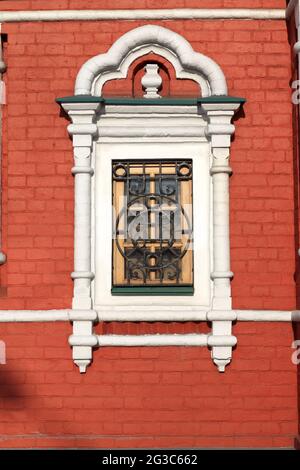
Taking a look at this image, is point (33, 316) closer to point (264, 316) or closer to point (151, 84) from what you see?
point (264, 316)

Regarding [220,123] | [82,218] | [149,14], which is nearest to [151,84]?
[149,14]

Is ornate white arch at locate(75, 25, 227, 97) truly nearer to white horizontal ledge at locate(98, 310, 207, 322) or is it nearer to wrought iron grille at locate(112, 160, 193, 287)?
wrought iron grille at locate(112, 160, 193, 287)

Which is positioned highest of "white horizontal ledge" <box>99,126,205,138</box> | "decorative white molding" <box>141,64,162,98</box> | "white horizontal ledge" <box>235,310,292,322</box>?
"decorative white molding" <box>141,64,162,98</box>

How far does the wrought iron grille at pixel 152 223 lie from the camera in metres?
6.21

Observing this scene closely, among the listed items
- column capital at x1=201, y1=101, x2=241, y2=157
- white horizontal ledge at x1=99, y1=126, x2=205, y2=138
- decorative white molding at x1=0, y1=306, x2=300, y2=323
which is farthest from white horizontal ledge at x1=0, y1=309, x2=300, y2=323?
white horizontal ledge at x1=99, y1=126, x2=205, y2=138

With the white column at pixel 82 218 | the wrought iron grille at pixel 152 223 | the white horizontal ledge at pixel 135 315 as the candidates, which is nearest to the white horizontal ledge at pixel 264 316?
the white horizontal ledge at pixel 135 315

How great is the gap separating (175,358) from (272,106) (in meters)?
2.37

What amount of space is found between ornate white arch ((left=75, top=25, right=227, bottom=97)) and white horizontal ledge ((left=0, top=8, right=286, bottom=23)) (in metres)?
0.15

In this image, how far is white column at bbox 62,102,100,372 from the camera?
6.03 m

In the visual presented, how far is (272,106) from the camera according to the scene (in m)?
6.28

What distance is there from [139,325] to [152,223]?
90 cm

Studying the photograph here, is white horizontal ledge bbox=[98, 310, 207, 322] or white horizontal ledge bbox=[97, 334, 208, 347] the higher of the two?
white horizontal ledge bbox=[98, 310, 207, 322]

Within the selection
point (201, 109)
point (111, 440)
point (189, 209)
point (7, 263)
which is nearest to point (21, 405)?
point (111, 440)

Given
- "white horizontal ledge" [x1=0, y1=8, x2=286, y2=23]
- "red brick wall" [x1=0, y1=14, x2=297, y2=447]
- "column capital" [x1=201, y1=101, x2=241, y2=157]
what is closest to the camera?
"red brick wall" [x1=0, y1=14, x2=297, y2=447]
